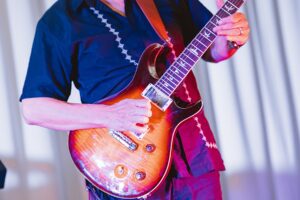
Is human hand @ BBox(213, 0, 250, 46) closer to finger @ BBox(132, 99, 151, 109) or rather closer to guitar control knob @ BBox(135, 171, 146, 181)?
finger @ BBox(132, 99, 151, 109)

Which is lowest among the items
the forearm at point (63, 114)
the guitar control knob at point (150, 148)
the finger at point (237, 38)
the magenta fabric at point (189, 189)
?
the magenta fabric at point (189, 189)

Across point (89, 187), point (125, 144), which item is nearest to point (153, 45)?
point (125, 144)

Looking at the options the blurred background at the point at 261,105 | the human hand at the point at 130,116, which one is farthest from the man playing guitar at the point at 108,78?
the blurred background at the point at 261,105

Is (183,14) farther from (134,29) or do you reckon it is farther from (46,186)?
(46,186)

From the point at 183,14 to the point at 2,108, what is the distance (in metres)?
0.89

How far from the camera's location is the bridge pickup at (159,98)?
0.89 meters

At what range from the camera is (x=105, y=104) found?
0.92 m

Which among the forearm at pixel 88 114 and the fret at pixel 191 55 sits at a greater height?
the fret at pixel 191 55

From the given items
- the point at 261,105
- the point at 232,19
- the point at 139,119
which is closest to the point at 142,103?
the point at 139,119

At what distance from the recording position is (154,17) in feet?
3.14

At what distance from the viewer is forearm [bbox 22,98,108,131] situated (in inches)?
35.3

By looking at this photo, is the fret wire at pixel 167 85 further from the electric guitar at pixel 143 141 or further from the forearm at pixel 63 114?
the forearm at pixel 63 114

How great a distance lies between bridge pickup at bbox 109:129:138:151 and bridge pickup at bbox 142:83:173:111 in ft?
0.29

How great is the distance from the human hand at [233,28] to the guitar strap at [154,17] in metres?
0.10
